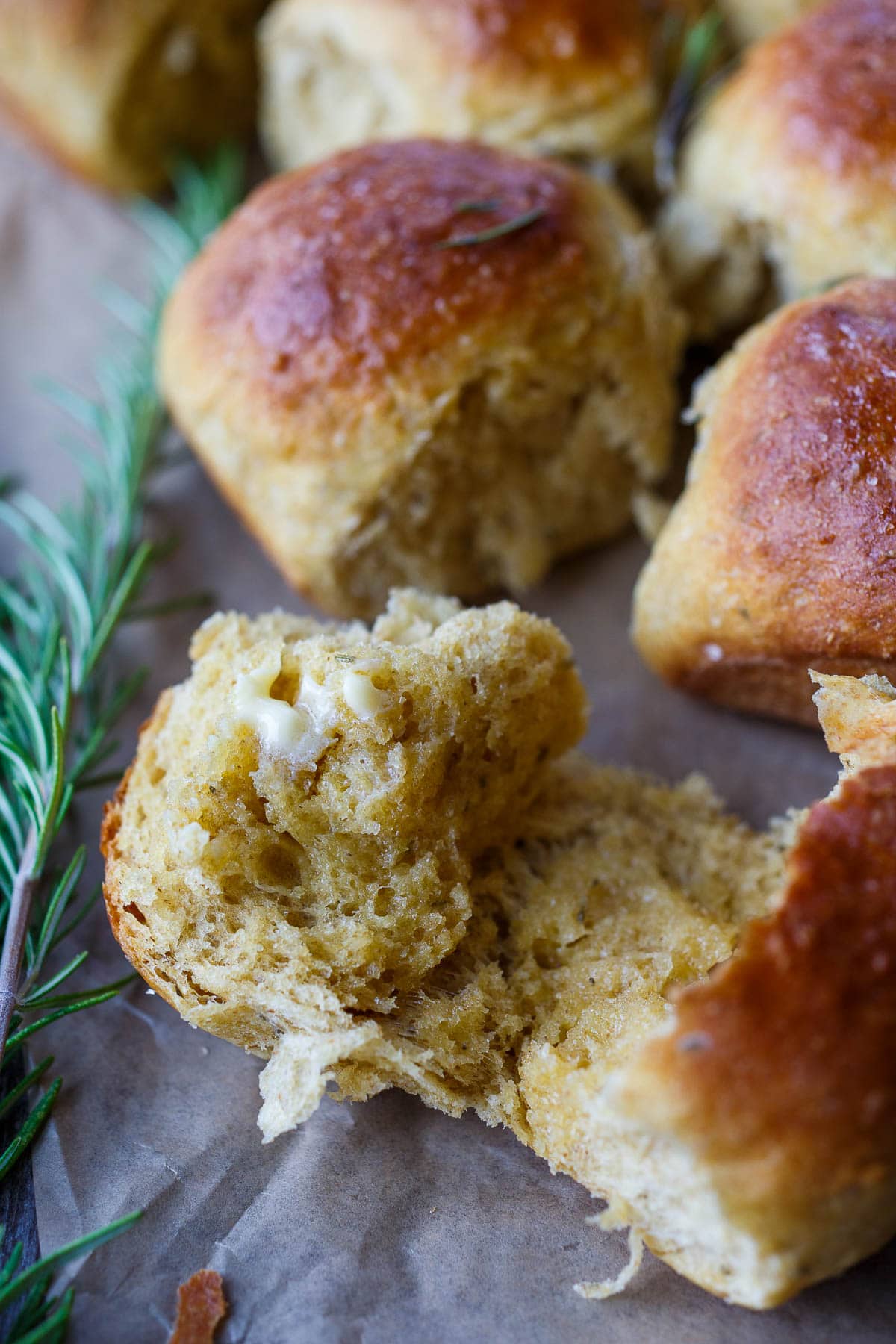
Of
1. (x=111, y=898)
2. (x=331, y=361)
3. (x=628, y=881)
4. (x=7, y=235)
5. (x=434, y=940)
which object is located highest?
(x=7, y=235)

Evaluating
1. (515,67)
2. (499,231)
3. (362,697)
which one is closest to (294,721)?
(362,697)

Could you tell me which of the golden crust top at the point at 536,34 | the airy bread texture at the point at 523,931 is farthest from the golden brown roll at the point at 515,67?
the airy bread texture at the point at 523,931

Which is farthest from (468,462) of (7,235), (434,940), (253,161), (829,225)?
(7,235)

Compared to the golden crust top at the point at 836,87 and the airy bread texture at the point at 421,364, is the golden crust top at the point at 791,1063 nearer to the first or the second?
the airy bread texture at the point at 421,364

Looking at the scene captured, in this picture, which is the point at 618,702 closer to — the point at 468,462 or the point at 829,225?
the point at 468,462

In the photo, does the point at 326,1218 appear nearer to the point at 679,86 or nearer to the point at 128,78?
Result: the point at 679,86

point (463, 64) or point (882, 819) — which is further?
point (463, 64)
